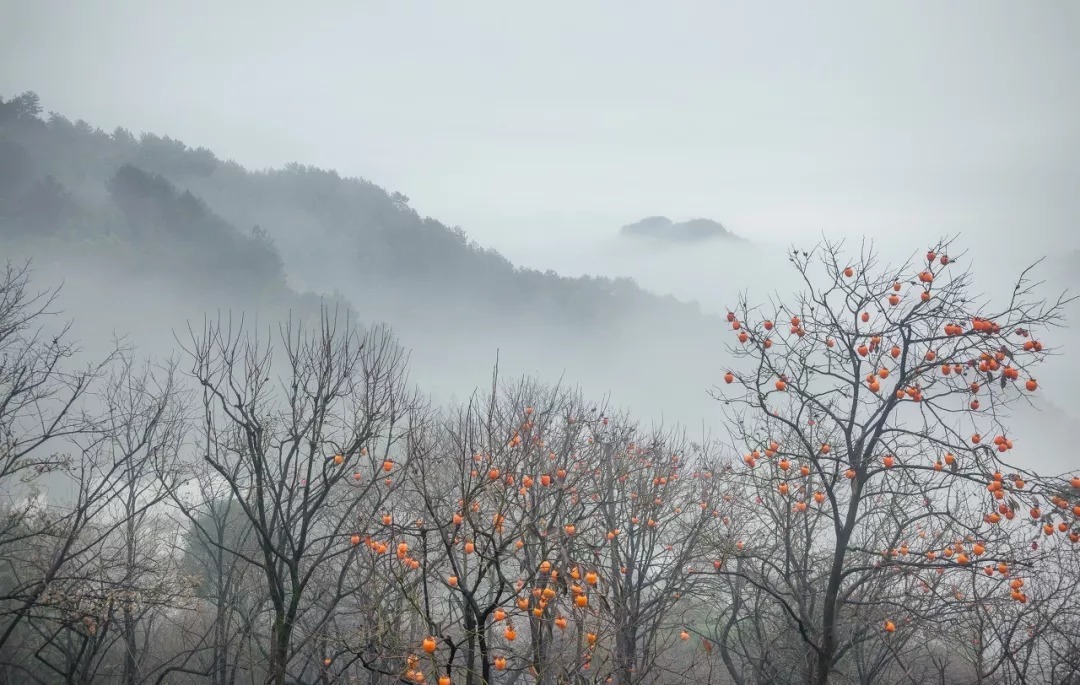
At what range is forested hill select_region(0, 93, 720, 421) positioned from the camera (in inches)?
1725

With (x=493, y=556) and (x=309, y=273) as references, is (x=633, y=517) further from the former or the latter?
(x=309, y=273)

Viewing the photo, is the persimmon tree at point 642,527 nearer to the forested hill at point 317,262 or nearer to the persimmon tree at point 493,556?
the persimmon tree at point 493,556

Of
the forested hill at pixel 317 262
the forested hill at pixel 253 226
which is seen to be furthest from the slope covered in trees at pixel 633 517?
the forested hill at pixel 253 226

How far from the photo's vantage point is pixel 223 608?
12.9 metres

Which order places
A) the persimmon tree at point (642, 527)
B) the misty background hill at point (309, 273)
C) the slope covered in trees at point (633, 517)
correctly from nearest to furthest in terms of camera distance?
the slope covered in trees at point (633, 517)
the persimmon tree at point (642, 527)
the misty background hill at point (309, 273)

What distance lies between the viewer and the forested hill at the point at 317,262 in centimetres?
4381

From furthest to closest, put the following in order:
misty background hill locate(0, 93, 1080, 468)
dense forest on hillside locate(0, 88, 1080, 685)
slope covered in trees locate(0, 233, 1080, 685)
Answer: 1. misty background hill locate(0, 93, 1080, 468)
2. dense forest on hillside locate(0, 88, 1080, 685)
3. slope covered in trees locate(0, 233, 1080, 685)

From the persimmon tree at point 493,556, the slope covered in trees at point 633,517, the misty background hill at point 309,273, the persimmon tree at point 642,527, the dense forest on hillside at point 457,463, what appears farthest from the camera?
the misty background hill at point 309,273

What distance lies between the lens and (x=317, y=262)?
72812 mm

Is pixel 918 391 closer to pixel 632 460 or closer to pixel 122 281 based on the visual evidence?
pixel 632 460

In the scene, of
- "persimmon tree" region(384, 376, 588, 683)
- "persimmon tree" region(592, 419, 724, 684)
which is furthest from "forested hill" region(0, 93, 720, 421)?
"persimmon tree" region(384, 376, 588, 683)

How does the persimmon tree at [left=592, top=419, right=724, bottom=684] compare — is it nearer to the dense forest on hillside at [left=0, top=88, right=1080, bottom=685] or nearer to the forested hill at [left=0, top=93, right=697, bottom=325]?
the dense forest on hillside at [left=0, top=88, right=1080, bottom=685]

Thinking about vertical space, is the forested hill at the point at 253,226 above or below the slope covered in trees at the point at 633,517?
above

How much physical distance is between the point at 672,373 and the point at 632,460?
252 ft
